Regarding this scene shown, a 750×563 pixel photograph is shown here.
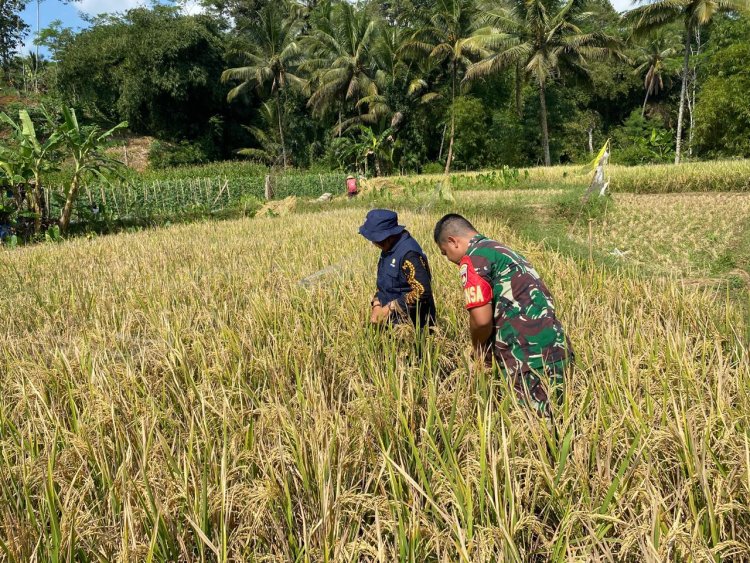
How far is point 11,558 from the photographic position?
1.26 m

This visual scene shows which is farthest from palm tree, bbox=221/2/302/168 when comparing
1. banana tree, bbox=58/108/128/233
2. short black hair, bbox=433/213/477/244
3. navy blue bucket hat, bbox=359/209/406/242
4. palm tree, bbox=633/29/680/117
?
short black hair, bbox=433/213/477/244

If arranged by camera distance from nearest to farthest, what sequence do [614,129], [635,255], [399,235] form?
[399,235] < [635,255] < [614,129]

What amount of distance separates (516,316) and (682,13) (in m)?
22.5

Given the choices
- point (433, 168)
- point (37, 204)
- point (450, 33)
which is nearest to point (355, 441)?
point (37, 204)

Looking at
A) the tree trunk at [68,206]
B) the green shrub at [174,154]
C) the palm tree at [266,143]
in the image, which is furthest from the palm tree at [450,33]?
the tree trunk at [68,206]

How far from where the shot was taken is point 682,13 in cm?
1872

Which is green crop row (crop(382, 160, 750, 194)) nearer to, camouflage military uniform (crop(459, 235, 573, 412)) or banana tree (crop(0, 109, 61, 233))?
camouflage military uniform (crop(459, 235, 573, 412))

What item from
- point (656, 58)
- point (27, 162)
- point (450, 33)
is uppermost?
point (656, 58)

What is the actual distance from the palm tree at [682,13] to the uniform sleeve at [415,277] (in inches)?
785

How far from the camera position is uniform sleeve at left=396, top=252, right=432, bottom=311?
8.98 ft

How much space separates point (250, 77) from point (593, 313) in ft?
87.5

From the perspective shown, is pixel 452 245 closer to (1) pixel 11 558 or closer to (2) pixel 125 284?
(1) pixel 11 558

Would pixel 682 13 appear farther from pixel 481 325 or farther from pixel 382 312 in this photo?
pixel 481 325

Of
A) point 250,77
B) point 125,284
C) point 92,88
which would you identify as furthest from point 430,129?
point 125,284
